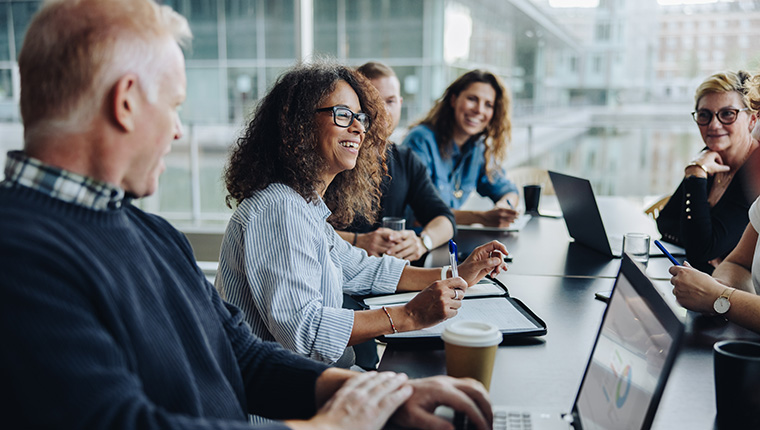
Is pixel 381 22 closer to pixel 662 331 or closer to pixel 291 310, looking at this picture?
pixel 291 310

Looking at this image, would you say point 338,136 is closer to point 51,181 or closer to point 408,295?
point 408,295

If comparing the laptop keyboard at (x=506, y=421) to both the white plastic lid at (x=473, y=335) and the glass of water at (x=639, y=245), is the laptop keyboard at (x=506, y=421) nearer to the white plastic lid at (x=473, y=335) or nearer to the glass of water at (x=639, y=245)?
the white plastic lid at (x=473, y=335)

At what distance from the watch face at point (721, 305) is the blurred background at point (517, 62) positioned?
304cm

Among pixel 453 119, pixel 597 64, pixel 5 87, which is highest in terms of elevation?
pixel 597 64

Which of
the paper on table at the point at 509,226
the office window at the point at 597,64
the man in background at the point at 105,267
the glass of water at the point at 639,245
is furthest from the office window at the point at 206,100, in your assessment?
the man in background at the point at 105,267

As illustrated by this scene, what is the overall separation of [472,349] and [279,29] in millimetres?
3746

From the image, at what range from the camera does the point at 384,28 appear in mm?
4520

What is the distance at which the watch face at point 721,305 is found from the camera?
1509 millimetres

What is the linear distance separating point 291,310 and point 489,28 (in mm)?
3695

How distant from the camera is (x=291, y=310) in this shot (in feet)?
4.71

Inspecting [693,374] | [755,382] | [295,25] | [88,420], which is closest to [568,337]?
[693,374]

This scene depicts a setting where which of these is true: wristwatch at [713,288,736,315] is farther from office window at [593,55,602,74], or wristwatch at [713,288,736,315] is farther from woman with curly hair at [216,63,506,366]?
office window at [593,55,602,74]

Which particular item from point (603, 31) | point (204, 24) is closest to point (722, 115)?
point (603, 31)

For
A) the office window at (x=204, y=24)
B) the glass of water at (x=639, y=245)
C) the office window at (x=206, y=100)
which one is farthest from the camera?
the office window at (x=206, y=100)
